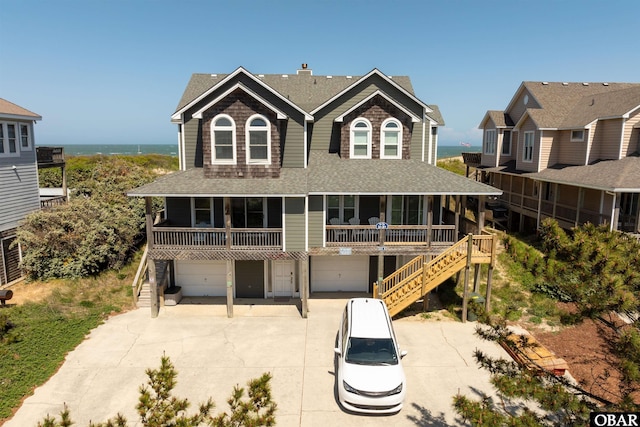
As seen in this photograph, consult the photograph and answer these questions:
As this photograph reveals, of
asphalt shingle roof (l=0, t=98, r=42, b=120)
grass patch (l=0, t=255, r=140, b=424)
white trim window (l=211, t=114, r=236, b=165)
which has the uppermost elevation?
asphalt shingle roof (l=0, t=98, r=42, b=120)

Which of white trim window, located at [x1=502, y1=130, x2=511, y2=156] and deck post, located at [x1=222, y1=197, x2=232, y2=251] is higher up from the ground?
white trim window, located at [x1=502, y1=130, x2=511, y2=156]

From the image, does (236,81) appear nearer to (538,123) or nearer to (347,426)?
(347,426)

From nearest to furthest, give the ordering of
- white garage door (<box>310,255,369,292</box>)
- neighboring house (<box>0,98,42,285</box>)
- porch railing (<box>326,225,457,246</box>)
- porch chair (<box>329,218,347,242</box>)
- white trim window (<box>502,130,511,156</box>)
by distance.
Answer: porch railing (<box>326,225,457,246</box>)
porch chair (<box>329,218,347,242</box>)
neighboring house (<box>0,98,42,285</box>)
white garage door (<box>310,255,369,292</box>)
white trim window (<box>502,130,511,156</box>)

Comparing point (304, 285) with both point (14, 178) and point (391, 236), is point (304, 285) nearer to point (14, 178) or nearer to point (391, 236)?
point (391, 236)

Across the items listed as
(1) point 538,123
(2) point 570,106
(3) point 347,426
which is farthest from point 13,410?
(2) point 570,106

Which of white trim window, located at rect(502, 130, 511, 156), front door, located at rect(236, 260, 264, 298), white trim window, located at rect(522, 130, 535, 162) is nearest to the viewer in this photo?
front door, located at rect(236, 260, 264, 298)

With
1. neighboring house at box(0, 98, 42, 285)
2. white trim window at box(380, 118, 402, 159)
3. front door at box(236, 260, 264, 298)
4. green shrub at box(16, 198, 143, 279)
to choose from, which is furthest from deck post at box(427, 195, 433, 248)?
neighboring house at box(0, 98, 42, 285)

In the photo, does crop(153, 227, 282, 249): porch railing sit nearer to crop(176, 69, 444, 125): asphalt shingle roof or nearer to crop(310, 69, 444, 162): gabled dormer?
crop(310, 69, 444, 162): gabled dormer
